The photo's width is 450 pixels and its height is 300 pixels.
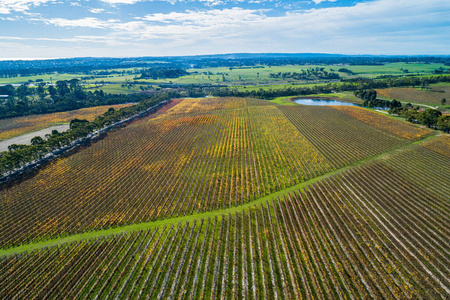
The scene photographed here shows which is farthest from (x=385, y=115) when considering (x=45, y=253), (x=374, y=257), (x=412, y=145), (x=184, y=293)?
(x=45, y=253)

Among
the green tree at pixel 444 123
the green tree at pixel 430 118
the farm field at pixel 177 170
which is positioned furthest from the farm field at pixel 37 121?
the green tree at pixel 444 123

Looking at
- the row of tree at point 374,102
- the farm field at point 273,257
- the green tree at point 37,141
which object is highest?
the row of tree at point 374,102

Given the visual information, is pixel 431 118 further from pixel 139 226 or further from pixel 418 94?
pixel 139 226

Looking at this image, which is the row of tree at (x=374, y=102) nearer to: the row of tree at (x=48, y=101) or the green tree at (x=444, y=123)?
the green tree at (x=444, y=123)

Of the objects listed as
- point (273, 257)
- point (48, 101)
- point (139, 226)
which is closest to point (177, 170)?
point (139, 226)

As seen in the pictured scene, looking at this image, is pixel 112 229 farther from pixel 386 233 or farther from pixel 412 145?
pixel 412 145

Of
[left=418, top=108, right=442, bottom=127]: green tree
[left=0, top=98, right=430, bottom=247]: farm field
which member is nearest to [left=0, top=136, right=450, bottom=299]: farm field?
[left=0, top=98, right=430, bottom=247]: farm field
